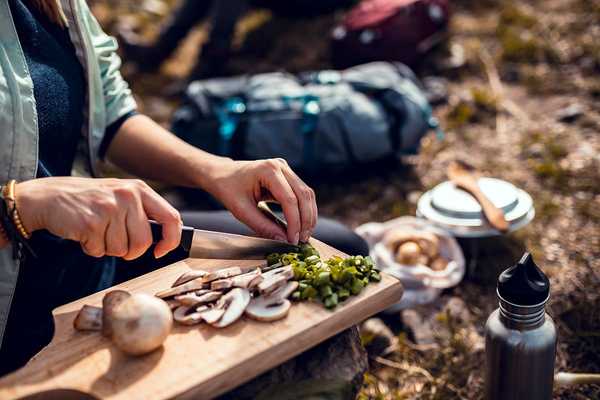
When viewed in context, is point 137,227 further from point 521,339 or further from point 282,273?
point 521,339

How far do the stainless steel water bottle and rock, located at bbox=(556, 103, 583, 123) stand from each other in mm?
2179

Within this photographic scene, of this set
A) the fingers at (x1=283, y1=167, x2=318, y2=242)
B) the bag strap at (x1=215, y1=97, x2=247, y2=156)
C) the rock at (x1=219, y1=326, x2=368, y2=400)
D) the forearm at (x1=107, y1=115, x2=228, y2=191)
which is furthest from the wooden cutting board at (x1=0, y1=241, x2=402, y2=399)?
the bag strap at (x1=215, y1=97, x2=247, y2=156)

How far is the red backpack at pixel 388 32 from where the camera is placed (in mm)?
3939

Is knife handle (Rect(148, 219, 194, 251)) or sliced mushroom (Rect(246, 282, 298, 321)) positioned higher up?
knife handle (Rect(148, 219, 194, 251))

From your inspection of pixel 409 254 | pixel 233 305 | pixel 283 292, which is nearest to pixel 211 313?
pixel 233 305

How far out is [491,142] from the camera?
333 cm

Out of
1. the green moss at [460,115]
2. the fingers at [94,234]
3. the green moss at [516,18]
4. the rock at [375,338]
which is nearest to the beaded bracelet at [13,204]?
the fingers at [94,234]

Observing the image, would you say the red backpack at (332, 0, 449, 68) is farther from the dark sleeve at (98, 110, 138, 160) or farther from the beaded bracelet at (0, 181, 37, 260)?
the beaded bracelet at (0, 181, 37, 260)

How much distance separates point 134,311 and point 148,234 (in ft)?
0.45

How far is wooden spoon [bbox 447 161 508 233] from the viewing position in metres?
2.34

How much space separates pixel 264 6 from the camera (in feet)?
16.3

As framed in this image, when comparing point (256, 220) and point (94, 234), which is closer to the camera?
point (94, 234)

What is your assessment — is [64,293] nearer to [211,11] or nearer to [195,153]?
[195,153]

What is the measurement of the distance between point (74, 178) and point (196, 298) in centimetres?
32
